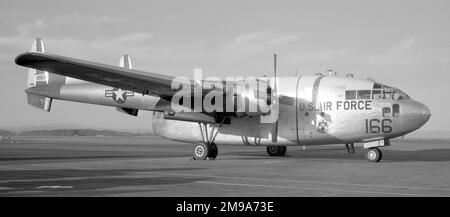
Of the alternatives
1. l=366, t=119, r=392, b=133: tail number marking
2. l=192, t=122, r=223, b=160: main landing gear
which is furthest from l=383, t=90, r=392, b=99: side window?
l=192, t=122, r=223, b=160: main landing gear

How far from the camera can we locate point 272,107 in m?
23.9

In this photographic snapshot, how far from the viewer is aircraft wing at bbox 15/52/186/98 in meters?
18.9

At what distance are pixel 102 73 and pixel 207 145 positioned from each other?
637 cm

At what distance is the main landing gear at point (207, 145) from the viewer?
80.7 ft

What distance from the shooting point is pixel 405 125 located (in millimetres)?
21484

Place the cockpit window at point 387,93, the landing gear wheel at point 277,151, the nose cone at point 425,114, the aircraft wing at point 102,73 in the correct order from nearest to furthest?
the aircraft wing at point 102,73 < the nose cone at point 425,114 < the cockpit window at point 387,93 < the landing gear wheel at point 277,151

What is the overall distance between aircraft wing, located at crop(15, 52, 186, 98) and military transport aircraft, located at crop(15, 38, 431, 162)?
0.04 meters

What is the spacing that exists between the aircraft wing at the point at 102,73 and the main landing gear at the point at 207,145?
2863 millimetres

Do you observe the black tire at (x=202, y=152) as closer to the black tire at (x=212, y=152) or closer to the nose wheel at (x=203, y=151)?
the nose wheel at (x=203, y=151)

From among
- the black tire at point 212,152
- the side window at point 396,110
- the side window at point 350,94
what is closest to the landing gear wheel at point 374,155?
the side window at point 396,110

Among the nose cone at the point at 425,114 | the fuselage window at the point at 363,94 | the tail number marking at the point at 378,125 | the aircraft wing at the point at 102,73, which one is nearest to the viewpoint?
the aircraft wing at the point at 102,73
